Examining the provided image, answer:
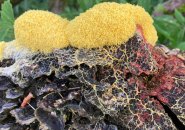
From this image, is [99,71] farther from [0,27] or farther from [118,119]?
[0,27]

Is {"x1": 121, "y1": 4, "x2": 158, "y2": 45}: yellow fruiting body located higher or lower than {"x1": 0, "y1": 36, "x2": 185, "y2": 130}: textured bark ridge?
higher

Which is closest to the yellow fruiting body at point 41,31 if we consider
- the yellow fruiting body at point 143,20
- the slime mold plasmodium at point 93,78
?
the slime mold plasmodium at point 93,78

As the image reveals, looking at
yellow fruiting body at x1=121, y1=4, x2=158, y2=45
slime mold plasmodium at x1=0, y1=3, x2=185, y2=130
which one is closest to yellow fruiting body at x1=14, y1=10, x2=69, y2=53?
slime mold plasmodium at x1=0, y1=3, x2=185, y2=130

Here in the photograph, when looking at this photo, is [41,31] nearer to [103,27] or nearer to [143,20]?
[103,27]

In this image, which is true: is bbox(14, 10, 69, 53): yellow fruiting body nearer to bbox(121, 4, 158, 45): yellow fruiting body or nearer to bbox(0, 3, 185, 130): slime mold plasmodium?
bbox(0, 3, 185, 130): slime mold plasmodium

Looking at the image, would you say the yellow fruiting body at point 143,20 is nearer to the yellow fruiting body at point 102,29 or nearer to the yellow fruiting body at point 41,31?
the yellow fruiting body at point 102,29

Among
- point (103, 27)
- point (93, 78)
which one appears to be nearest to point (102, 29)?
point (103, 27)

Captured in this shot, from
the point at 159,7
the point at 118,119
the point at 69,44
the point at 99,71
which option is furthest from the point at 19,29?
the point at 159,7

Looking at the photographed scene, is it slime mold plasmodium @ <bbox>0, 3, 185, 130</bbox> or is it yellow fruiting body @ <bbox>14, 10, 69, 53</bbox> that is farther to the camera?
yellow fruiting body @ <bbox>14, 10, 69, 53</bbox>
